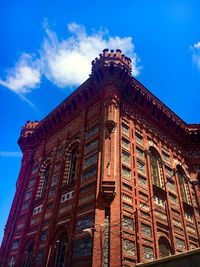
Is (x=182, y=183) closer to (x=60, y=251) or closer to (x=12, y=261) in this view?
(x=60, y=251)

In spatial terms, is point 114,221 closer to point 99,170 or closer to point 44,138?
point 99,170

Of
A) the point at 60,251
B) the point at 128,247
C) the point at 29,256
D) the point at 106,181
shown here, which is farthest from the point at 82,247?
the point at 29,256

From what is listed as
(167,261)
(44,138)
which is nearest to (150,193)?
(167,261)

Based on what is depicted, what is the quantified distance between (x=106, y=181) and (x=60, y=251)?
3.38m

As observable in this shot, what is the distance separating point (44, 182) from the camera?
1423 cm

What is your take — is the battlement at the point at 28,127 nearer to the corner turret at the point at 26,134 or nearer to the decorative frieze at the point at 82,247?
the corner turret at the point at 26,134

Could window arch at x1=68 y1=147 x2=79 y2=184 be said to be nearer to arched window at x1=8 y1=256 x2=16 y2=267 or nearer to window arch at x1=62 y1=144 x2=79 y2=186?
window arch at x1=62 y1=144 x2=79 y2=186

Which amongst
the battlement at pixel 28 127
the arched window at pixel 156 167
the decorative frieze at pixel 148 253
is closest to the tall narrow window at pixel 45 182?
the battlement at pixel 28 127

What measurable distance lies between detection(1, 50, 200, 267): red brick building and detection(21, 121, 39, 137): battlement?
8cm

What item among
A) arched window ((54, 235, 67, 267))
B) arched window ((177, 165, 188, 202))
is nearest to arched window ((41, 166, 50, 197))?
arched window ((54, 235, 67, 267))

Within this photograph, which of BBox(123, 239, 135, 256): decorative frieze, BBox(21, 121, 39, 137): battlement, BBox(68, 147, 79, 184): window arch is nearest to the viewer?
BBox(123, 239, 135, 256): decorative frieze

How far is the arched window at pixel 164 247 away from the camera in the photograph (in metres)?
10.4

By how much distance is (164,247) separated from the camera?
421 inches

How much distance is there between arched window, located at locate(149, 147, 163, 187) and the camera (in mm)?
12766
